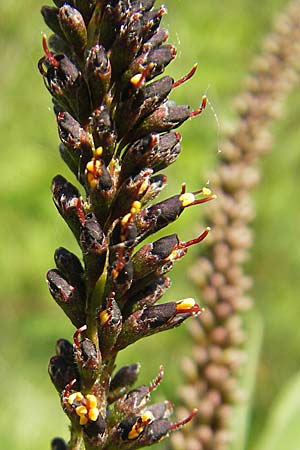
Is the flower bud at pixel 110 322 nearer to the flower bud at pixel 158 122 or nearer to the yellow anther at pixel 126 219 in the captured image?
the yellow anther at pixel 126 219

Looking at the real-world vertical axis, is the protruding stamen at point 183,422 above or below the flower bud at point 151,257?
below

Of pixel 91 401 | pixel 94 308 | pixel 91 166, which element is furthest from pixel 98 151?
pixel 91 401

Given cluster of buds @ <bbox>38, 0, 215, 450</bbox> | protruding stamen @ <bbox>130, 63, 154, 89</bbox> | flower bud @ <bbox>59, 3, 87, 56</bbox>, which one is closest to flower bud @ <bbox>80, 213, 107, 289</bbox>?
cluster of buds @ <bbox>38, 0, 215, 450</bbox>

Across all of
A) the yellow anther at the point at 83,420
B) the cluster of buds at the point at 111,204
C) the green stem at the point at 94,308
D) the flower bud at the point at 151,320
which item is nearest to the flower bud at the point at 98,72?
the cluster of buds at the point at 111,204

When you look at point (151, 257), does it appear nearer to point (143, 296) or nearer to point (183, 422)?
point (143, 296)

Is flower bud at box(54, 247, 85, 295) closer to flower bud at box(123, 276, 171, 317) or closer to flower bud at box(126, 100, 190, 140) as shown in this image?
flower bud at box(123, 276, 171, 317)

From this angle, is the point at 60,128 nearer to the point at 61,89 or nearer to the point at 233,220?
the point at 61,89

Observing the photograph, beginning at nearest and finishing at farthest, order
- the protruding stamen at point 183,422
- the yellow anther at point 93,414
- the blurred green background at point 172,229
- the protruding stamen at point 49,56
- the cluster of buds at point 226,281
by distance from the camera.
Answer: the yellow anther at point 93,414
the protruding stamen at point 49,56
the protruding stamen at point 183,422
the cluster of buds at point 226,281
the blurred green background at point 172,229
